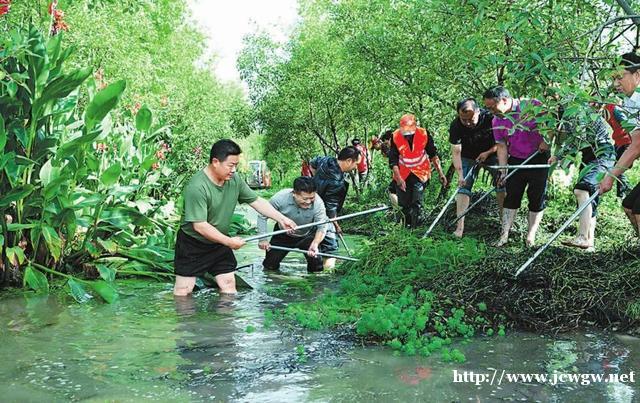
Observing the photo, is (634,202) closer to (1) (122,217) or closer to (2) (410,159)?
(2) (410,159)

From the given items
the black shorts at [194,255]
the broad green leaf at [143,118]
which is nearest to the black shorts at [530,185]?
the black shorts at [194,255]

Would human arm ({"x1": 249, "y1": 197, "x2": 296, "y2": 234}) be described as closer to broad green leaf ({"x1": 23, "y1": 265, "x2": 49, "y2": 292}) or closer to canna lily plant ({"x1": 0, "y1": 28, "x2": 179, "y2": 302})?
canna lily plant ({"x1": 0, "y1": 28, "x2": 179, "y2": 302})

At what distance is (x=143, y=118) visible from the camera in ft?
28.9

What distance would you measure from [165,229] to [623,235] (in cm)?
583

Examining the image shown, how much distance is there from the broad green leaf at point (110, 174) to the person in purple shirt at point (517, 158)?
13.4 ft

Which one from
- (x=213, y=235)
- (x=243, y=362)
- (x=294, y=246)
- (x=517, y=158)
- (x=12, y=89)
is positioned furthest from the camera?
(x=294, y=246)

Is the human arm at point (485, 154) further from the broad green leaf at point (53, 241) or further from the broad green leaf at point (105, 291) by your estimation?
the broad green leaf at point (53, 241)

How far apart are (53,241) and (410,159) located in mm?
5163

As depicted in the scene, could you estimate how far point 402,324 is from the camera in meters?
5.05

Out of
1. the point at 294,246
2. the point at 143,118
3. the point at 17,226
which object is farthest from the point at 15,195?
the point at 294,246

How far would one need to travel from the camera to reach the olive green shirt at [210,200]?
6781mm

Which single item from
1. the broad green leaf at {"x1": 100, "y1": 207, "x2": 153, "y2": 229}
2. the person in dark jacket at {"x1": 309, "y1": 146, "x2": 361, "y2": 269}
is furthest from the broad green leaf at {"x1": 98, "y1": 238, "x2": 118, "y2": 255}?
the person in dark jacket at {"x1": 309, "y1": 146, "x2": 361, "y2": 269}

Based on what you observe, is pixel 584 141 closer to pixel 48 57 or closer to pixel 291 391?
pixel 291 391

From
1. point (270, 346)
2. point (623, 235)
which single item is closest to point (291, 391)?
point (270, 346)
